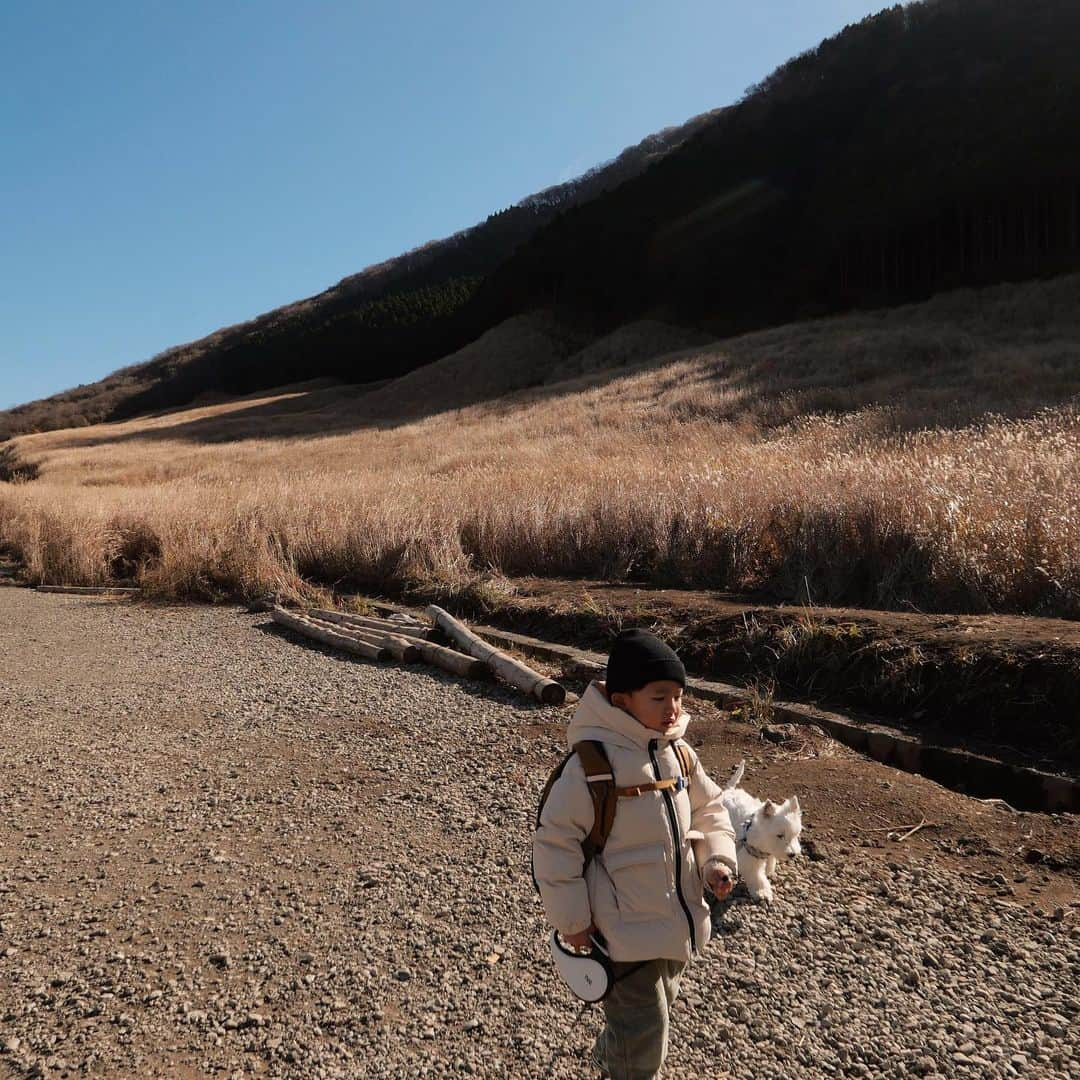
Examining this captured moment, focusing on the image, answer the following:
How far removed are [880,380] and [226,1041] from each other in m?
22.7

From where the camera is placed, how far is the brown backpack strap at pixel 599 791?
2141 millimetres

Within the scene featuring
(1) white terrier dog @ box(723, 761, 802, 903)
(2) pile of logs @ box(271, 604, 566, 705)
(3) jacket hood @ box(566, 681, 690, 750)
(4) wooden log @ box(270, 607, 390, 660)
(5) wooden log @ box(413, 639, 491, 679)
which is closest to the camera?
(3) jacket hood @ box(566, 681, 690, 750)

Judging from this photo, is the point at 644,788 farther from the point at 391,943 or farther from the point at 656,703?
the point at 391,943

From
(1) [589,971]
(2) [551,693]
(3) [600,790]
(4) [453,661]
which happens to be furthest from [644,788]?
(4) [453,661]

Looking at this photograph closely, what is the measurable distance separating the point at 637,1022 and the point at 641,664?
0.89m

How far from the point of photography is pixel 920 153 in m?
41.6

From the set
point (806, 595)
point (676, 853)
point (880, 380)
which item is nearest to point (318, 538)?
point (806, 595)

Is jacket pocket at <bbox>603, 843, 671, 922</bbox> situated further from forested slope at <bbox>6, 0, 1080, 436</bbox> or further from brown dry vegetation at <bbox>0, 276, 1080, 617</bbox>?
forested slope at <bbox>6, 0, 1080, 436</bbox>

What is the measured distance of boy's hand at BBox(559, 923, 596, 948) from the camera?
2098 mm

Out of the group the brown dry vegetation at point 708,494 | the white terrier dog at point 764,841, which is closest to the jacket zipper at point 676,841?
the white terrier dog at point 764,841

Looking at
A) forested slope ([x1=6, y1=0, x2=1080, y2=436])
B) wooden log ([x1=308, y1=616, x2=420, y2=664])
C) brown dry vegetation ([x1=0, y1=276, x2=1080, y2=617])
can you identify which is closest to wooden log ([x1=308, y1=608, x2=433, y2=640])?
wooden log ([x1=308, y1=616, x2=420, y2=664])

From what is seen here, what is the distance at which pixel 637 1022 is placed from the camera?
2148mm

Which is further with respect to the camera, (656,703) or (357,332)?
(357,332)

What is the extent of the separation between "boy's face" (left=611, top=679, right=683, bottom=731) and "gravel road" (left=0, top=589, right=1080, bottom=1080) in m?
1.04
